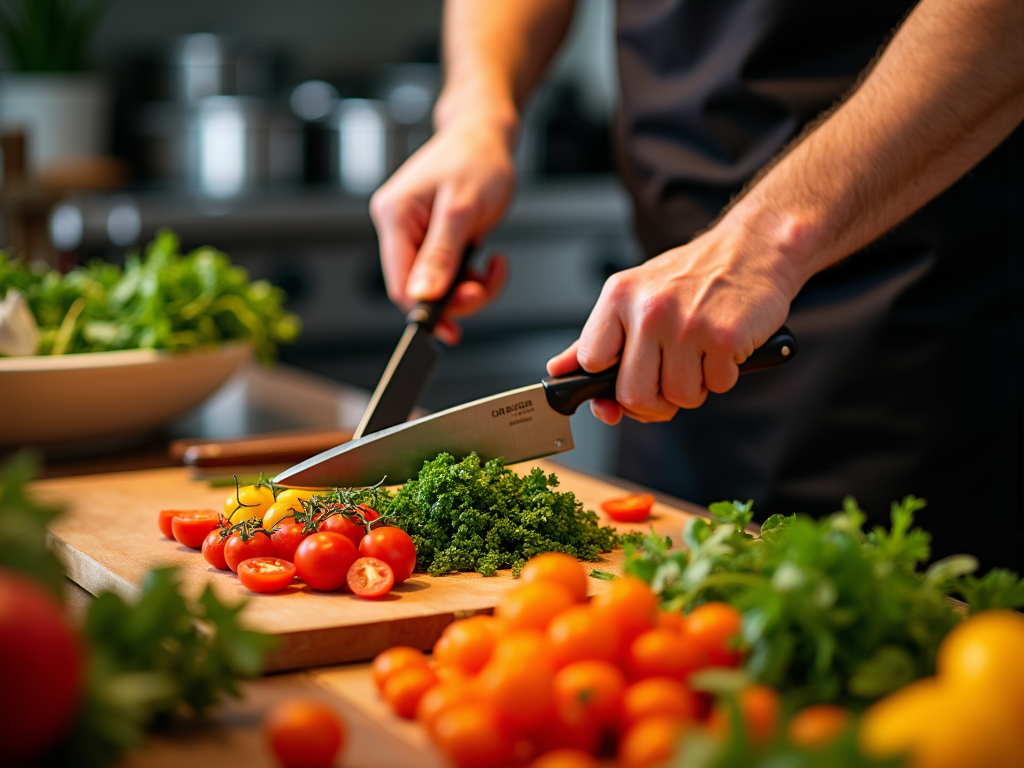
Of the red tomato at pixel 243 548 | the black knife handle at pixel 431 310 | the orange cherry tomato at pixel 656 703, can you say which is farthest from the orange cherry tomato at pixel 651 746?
the black knife handle at pixel 431 310

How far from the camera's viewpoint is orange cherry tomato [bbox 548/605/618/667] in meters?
0.78

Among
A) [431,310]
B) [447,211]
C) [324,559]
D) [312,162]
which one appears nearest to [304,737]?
[324,559]

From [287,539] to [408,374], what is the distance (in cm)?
51

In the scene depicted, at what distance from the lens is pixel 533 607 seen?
2.76 feet

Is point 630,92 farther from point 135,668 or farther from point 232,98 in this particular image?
point 232,98

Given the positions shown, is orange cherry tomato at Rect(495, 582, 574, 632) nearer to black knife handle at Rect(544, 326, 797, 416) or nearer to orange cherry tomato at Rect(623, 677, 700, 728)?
orange cherry tomato at Rect(623, 677, 700, 728)

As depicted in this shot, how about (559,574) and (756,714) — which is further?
(559,574)

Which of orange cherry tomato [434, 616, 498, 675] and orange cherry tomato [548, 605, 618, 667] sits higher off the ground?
orange cherry tomato [548, 605, 618, 667]

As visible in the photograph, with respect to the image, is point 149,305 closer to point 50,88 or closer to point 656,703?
point 656,703

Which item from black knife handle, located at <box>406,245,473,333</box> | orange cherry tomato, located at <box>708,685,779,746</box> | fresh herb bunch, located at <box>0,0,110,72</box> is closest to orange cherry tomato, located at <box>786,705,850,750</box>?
orange cherry tomato, located at <box>708,685,779,746</box>

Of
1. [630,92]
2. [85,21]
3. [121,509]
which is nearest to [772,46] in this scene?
[630,92]

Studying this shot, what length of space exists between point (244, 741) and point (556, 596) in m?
0.25

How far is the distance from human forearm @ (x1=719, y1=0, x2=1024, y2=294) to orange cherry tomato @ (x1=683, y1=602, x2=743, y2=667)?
60 centimetres

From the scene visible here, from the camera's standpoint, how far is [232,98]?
4.07 meters
